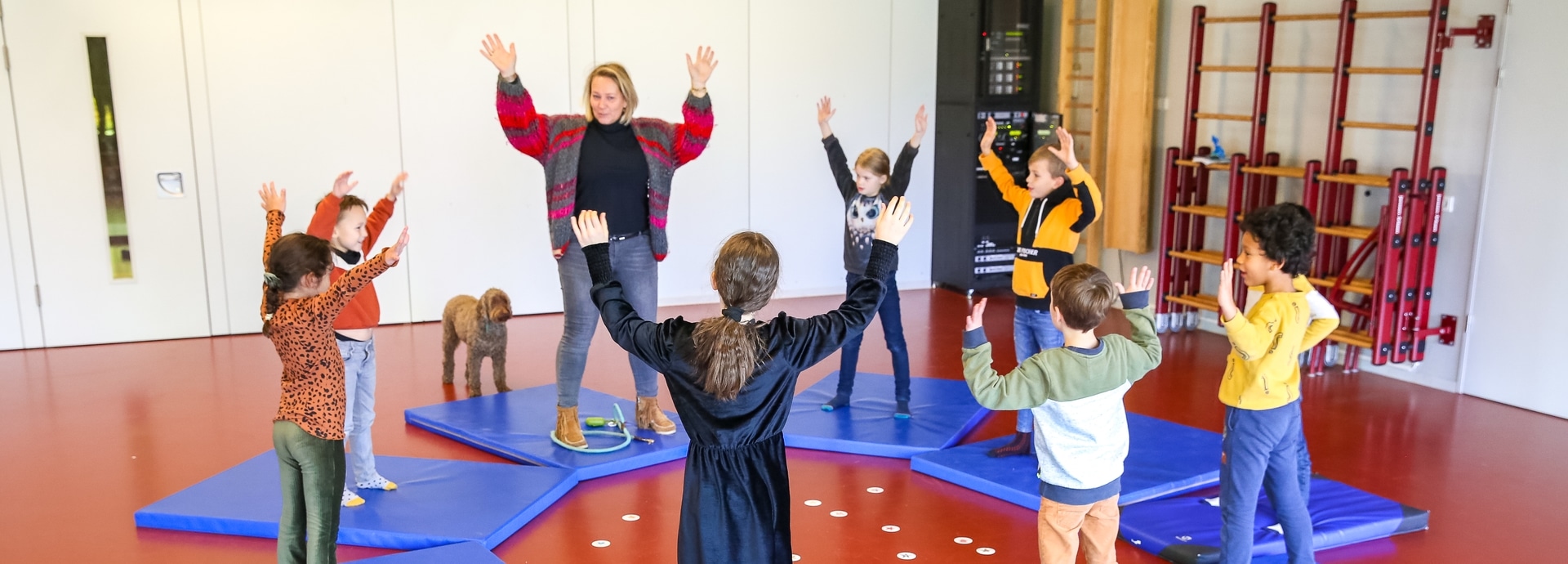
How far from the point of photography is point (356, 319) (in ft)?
11.6

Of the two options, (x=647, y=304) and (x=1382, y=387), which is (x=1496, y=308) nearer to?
(x=1382, y=387)

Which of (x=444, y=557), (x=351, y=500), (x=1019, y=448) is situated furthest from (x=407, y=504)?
(x=1019, y=448)

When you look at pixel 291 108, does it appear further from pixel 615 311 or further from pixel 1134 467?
pixel 1134 467

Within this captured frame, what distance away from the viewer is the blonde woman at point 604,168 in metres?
3.99

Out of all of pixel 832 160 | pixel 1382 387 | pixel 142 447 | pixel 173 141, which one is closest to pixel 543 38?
pixel 173 141

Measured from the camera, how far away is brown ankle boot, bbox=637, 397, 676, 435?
15.0ft

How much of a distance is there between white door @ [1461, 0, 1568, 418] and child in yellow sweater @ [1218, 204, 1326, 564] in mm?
2735

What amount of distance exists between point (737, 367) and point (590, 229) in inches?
17.8

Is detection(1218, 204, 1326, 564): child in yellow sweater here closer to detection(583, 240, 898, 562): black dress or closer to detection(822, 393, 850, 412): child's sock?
detection(583, 240, 898, 562): black dress

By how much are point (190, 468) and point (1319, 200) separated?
5.38 metres

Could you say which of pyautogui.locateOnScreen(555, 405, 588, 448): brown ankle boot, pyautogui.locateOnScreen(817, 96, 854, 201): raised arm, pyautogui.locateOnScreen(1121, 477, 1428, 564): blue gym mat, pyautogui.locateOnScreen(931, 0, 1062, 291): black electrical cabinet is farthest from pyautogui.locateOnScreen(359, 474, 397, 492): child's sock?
pyautogui.locateOnScreen(931, 0, 1062, 291): black electrical cabinet

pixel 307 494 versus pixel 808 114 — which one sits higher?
pixel 808 114

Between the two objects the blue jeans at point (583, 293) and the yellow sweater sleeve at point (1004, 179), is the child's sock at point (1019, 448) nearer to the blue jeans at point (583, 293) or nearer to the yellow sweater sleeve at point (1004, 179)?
the yellow sweater sleeve at point (1004, 179)

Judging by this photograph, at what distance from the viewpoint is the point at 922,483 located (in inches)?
165
